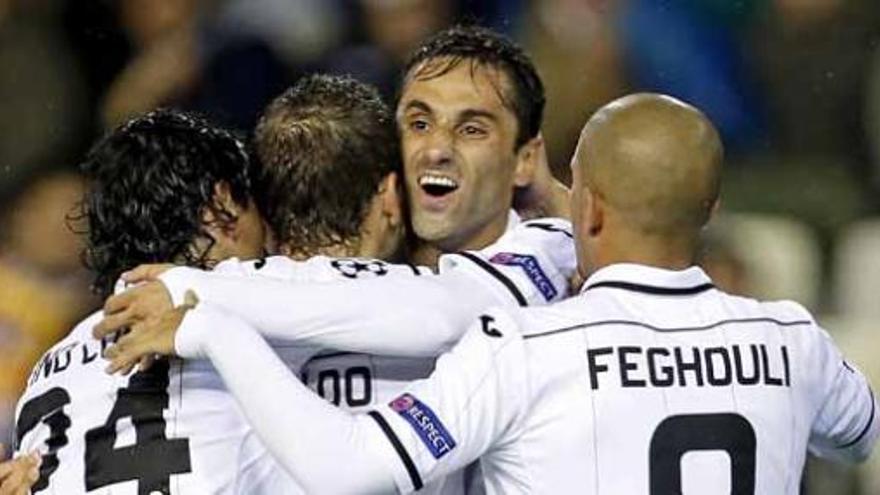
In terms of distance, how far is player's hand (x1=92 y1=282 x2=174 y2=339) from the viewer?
116 inches

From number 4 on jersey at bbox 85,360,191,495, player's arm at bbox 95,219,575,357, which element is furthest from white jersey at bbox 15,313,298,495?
player's arm at bbox 95,219,575,357

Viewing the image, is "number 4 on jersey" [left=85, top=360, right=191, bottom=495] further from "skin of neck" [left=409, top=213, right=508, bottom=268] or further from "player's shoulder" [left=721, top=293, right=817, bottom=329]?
"player's shoulder" [left=721, top=293, right=817, bottom=329]

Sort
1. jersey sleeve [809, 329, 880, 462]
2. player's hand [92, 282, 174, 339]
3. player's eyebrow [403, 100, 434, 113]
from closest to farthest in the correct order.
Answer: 1. player's hand [92, 282, 174, 339]
2. jersey sleeve [809, 329, 880, 462]
3. player's eyebrow [403, 100, 434, 113]

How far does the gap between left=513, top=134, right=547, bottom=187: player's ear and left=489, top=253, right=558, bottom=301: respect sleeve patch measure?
33 centimetres

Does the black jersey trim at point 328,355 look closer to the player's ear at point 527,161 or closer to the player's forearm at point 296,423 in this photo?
the player's forearm at point 296,423

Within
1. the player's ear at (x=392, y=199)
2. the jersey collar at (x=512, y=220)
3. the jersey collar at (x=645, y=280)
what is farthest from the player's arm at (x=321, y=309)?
the jersey collar at (x=512, y=220)

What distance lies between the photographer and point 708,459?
2.89m

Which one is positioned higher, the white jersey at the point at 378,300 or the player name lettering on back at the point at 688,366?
the white jersey at the point at 378,300

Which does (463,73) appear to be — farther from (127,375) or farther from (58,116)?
(58,116)

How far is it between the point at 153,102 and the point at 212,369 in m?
2.66

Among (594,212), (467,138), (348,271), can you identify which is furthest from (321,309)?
(467,138)

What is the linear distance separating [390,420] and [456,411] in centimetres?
9

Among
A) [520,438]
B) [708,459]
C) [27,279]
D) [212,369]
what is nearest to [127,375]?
[212,369]

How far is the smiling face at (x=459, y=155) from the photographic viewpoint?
11.3 feet
